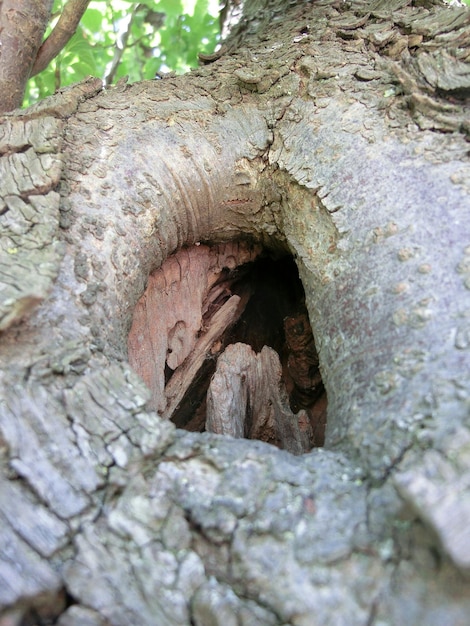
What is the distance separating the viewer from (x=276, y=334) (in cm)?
189

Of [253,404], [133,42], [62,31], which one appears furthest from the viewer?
[133,42]

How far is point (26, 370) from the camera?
3.25ft

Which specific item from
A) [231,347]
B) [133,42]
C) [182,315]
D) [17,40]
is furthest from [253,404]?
[133,42]

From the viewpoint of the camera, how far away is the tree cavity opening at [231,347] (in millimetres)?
1515

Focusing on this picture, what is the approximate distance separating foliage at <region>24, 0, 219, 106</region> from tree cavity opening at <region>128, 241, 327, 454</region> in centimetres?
131

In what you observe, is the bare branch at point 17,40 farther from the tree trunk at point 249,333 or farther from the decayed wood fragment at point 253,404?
the decayed wood fragment at point 253,404

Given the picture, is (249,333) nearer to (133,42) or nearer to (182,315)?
(182,315)

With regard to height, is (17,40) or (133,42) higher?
(133,42)

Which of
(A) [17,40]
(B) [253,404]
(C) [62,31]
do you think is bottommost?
(B) [253,404]

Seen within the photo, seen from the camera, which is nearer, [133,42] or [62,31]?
[62,31]

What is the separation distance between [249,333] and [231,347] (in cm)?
25

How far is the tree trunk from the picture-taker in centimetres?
82

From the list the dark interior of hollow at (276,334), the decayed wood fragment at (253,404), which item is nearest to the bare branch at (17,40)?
the dark interior of hollow at (276,334)

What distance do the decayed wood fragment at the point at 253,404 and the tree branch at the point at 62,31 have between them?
133cm
